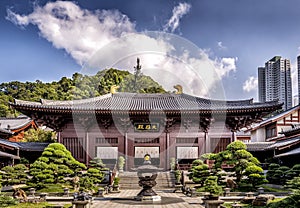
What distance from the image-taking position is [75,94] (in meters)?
71.1

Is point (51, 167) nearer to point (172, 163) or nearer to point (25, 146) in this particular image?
point (25, 146)

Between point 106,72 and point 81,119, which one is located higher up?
point 106,72

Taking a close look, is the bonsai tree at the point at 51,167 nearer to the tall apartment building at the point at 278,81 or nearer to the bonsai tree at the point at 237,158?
the bonsai tree at the point at 237,158

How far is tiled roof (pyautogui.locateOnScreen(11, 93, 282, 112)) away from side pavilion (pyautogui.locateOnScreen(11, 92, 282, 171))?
17 cm

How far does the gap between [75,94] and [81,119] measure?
4260 centimetres

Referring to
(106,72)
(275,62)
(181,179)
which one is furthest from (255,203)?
(275,62)

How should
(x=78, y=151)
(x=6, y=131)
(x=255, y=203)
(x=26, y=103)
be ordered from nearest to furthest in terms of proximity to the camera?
1. (x=255, y=203)
2. (x=26, y=103)
3. (x=78, y=151)
4. (x=6, y=131)

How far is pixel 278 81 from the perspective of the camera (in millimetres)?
94125

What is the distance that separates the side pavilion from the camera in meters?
29.5

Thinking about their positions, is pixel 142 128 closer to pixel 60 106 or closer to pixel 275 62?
pixel 60 106

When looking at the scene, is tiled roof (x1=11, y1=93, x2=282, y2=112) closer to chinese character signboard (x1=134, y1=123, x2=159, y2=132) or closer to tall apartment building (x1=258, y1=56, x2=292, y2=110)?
chinese character signboard (x1=134, y1=123, x2=159, y2=132)

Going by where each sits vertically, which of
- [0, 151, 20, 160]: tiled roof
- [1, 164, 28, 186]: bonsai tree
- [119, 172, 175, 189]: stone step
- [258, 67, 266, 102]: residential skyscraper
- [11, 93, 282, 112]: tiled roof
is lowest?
[119, 172, 175, 189]: stone step

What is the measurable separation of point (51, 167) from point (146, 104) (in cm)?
1337

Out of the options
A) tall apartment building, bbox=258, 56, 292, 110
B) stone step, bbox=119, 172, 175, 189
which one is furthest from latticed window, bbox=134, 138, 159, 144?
tall apartment building, bbox=258, 56, 292, 110
